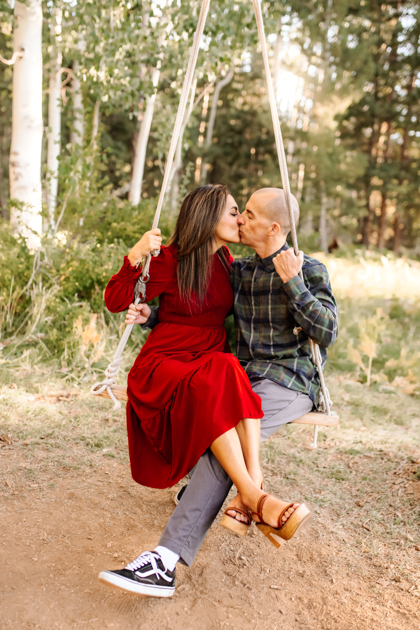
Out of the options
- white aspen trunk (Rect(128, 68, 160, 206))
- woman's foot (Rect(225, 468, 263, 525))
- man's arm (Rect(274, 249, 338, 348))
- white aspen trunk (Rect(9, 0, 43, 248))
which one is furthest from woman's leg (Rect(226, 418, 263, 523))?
white aspen trunk (Rect(128, 68, 160, 206))

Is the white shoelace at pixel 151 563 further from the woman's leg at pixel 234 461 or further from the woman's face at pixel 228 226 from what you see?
the woman's face at pixel 228 226

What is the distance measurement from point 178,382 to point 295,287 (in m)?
0.67

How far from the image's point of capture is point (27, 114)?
5281mm

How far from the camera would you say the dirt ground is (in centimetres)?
193

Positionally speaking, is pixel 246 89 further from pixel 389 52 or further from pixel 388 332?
pixel 388 332

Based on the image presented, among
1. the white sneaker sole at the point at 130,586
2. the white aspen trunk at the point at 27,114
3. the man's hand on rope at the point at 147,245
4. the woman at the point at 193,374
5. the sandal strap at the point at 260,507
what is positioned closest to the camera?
the white sneaker sole at the point at 130,586

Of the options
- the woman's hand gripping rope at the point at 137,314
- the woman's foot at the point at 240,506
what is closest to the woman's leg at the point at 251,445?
the woman's foot at the point at 240,506

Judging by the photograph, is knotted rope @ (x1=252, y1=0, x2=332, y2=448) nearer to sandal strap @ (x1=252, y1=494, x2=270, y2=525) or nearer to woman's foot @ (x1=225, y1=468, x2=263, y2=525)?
woman's foot @ (x1=225, y1=468, x2=263, y2=525)

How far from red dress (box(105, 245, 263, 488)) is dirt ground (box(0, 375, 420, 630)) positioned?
0.43 meters

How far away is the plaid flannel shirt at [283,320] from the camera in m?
2.39

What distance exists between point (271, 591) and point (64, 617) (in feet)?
2.59

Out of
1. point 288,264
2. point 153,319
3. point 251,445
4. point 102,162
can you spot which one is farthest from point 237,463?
point 102,162

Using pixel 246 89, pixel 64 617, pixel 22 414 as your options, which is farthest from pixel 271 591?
pixel 246 89

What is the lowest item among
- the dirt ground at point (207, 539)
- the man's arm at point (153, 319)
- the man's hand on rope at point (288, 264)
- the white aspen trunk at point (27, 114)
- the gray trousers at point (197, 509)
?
the dirt ground at point (207, 539)
